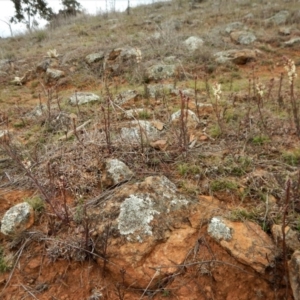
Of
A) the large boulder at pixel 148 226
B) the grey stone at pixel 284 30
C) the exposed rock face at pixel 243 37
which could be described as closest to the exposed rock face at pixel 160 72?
the exposed rock face at pixel 243 37

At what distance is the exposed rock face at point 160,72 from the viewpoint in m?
5.30

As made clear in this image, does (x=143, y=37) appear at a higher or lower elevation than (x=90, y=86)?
higher

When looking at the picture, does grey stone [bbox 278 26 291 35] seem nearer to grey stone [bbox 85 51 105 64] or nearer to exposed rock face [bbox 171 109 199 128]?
grey stone [bbox 85 51 105 64]

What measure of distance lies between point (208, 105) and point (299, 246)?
2295 millimetres

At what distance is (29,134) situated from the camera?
3.39m

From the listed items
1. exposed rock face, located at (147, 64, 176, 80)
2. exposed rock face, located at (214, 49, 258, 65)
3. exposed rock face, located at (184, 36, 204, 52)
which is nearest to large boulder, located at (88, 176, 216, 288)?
exposed rock face, located at (147, 64, 176, 80)

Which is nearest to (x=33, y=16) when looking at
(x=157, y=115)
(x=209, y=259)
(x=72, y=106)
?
(x=72, y=106)

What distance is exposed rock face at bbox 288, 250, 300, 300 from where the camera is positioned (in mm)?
1428

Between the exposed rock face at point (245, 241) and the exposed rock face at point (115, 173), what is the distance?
2.51 feet

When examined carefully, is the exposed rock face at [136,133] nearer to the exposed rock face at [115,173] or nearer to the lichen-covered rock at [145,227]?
the exposed rock face at [115,173]

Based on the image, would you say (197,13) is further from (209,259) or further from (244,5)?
(209,259)

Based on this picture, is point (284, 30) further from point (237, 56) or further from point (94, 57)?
point (94, 57)

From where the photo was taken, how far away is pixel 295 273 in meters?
1.46

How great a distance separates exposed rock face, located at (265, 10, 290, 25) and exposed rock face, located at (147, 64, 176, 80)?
438cm
